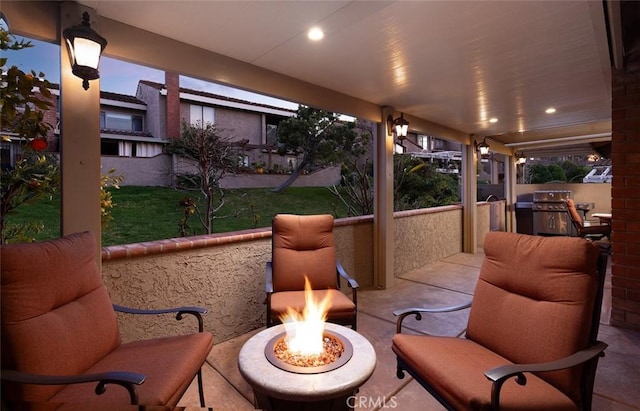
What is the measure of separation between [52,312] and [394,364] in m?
2.24

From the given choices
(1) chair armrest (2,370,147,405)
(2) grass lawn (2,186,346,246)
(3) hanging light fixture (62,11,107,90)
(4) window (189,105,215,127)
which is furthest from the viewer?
(4) window (189,105,215,127)

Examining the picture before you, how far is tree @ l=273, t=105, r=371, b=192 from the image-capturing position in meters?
8.66

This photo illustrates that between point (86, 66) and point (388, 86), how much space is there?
276 centimetres

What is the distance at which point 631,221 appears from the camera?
109 inches

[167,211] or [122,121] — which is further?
[122,121]

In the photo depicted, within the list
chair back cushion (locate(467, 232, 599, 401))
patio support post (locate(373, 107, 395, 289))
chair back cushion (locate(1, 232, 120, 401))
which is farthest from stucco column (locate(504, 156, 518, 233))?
chair back cushion (locate(1, 232, 120, 401))

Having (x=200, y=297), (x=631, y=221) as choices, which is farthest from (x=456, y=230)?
(x=200, y=297)

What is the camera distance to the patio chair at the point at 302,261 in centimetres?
283

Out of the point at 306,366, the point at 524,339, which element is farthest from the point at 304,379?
the point at 524,339

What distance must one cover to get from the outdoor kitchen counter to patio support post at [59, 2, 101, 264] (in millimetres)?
1382

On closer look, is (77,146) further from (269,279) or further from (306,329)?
(306,329)

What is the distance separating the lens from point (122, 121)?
11086mm

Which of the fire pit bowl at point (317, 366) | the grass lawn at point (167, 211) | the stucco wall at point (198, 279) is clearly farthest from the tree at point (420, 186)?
the fire pit bowl at point (317, 366)

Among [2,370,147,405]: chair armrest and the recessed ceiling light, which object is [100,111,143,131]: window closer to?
the recessed ceiling light
